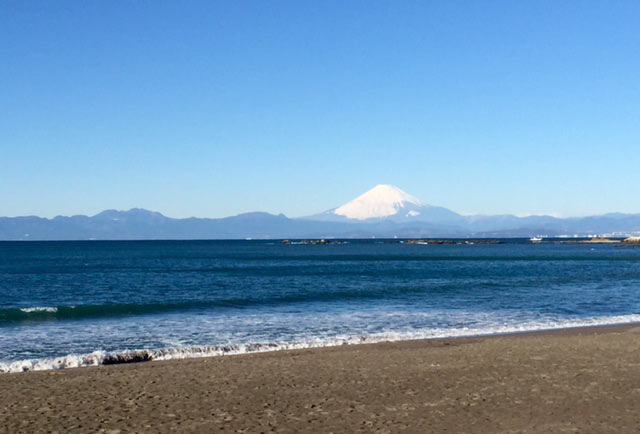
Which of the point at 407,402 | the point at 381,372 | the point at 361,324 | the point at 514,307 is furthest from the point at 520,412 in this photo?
the point at 514,307

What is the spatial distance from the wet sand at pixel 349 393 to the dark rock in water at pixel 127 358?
3.96 ft

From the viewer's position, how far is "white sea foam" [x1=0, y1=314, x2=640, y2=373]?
18281mm

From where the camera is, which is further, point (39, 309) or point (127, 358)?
point (39, 309)

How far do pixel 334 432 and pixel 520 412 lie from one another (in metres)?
3.54

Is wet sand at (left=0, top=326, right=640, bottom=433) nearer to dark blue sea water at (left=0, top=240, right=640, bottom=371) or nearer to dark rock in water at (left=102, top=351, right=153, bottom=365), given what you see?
dark rock in water at (left=102, top=351, right=153, bottom=365)

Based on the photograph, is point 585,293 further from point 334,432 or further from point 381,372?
point 334,432

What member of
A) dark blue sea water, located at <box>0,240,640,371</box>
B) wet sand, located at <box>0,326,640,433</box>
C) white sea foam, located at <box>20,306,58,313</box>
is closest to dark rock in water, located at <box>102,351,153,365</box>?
dark blue sea water, located at <box>0,240,640,371</box>

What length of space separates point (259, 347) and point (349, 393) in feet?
26.7

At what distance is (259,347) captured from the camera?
21.0 metres

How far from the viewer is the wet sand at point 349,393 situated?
10977 millimetres

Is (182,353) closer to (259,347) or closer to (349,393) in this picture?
(259,347)

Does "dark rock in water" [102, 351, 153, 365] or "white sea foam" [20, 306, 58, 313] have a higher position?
"dark rock in water" [102, 351, 153, 365]

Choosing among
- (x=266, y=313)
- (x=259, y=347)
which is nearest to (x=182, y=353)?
(x=259, y=347)

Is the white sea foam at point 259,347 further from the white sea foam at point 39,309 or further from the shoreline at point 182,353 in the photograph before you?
the white sea foam at point 39,309
